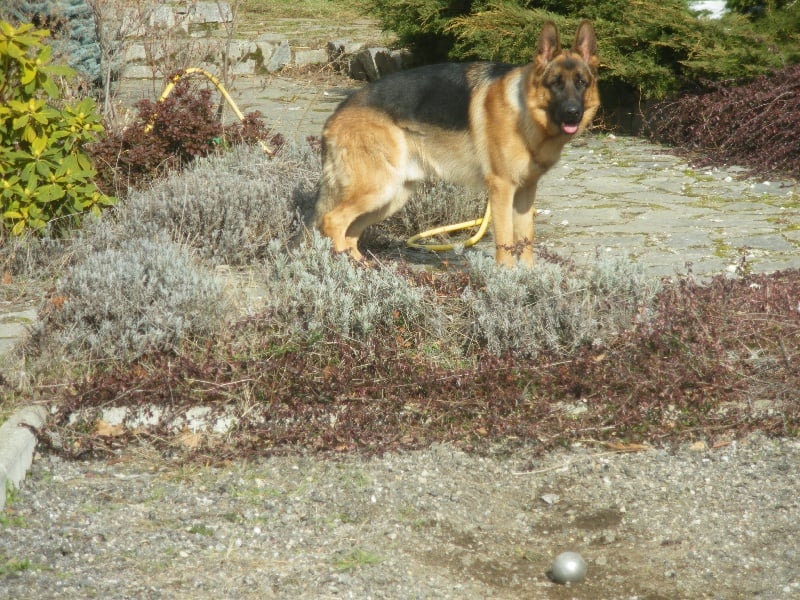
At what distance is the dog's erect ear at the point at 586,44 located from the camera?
570cm

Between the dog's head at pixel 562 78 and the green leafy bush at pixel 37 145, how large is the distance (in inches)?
112

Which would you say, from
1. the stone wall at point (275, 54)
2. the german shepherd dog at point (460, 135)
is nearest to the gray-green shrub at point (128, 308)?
the german shepherd dog at point (460, 135)

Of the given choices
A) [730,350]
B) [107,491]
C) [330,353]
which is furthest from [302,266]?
[730,350]

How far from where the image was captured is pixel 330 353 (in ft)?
15.5

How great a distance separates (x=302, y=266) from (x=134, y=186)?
8.14 feet

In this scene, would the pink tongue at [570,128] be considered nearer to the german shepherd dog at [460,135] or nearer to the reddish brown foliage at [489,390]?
the german shepherd dog at [460,135]

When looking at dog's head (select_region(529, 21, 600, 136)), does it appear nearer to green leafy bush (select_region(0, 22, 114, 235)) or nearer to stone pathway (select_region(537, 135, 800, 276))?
stone pathway (select_region(537, 135, 800, 276))

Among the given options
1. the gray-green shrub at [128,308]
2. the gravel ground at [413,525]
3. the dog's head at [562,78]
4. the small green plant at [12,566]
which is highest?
the dog's head at [562,78]

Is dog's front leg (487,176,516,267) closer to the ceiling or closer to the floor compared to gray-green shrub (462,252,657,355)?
closer to the ceiling

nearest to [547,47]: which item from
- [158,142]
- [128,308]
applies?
[128,308]

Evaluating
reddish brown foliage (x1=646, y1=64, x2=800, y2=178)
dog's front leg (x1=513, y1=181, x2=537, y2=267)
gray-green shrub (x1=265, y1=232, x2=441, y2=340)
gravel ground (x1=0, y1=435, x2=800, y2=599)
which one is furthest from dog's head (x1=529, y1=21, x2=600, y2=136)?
reddish brown foliage (x1=646, y1=64, x2=800, y2=178)

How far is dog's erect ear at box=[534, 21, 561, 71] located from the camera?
222 inches

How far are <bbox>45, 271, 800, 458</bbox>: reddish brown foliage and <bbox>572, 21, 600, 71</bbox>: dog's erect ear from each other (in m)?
1.80

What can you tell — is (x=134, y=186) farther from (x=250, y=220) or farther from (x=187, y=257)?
(x=187, y=257)
